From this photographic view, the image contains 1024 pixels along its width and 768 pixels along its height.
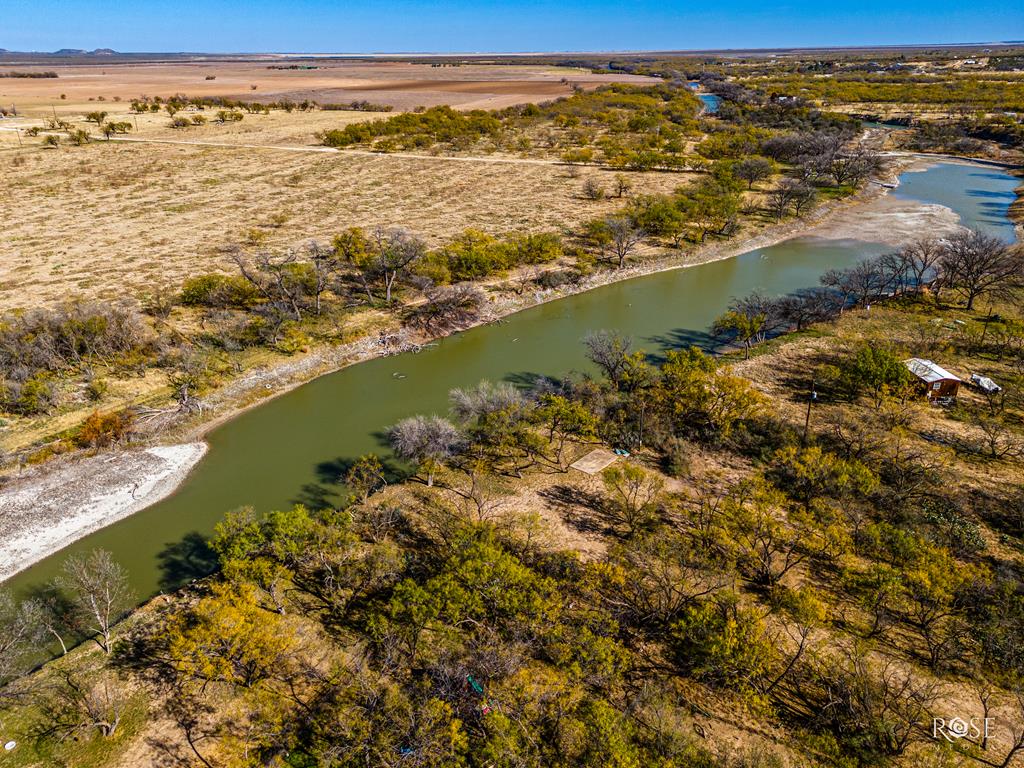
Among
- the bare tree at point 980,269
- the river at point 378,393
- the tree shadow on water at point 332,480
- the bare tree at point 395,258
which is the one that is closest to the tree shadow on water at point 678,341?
the river at point 378,393

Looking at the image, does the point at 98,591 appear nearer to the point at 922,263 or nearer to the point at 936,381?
the point at 936,381

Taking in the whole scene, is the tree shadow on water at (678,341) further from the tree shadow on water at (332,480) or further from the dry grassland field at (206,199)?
the dry grassland field at (206,199)

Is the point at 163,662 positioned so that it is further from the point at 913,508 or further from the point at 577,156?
the point at 577,156

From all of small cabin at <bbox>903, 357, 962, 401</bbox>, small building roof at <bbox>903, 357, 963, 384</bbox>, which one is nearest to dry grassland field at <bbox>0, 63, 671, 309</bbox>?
small building roof at <bbox>903, 357, 963, 384</bbox>

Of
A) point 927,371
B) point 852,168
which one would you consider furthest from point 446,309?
point 852,168

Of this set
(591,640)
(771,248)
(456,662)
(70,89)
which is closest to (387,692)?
(456,662)

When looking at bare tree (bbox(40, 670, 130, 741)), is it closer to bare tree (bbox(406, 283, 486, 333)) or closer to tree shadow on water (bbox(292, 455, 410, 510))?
tree shadow on water (bbox(292, 455, 410, 510))

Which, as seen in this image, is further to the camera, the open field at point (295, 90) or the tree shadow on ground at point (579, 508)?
the open field at point (295, 90)
